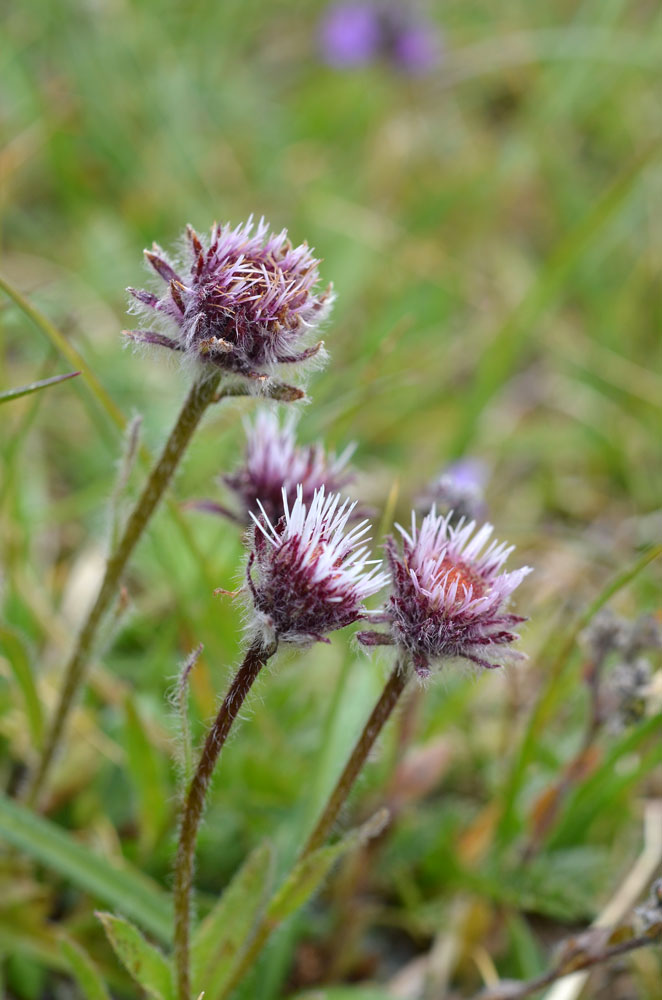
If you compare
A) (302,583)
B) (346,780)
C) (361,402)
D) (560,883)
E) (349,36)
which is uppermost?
(349,36)

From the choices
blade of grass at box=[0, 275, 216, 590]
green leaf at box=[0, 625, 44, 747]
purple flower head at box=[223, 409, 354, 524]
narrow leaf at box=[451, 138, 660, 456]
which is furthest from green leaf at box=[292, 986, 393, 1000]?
narrow leaf at box=[451, 138, 660, 456]

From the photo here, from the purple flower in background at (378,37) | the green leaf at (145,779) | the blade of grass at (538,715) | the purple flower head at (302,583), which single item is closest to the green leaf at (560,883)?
the blade of grass at (538,715)

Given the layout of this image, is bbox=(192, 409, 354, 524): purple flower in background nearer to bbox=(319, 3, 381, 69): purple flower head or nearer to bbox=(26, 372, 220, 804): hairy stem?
bbox=(26, 372, 220, 804): hairy stem

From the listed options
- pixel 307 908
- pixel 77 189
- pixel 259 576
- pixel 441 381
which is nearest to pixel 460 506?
pixel 259 576

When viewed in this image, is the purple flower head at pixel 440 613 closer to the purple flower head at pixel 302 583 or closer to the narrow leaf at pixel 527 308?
the purple flower head at pixel 302 583

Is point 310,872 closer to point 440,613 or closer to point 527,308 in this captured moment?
point 440,613

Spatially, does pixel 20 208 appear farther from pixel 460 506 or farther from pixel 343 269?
pixel 460 506

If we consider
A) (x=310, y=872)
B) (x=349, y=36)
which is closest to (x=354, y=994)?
(x=310, y=872)
